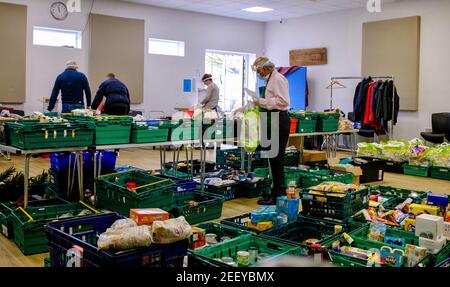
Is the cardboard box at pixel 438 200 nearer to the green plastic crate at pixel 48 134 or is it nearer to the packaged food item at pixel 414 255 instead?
the packaged food item at pixel 414 255

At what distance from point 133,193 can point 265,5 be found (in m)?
7.54

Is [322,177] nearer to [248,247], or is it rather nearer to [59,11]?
[248,247]

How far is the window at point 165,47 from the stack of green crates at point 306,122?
208 inches

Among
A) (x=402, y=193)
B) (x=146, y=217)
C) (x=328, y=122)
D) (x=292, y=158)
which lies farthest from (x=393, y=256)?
(x=292, y=158)

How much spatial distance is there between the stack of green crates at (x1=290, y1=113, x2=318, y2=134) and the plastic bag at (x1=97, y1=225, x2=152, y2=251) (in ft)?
14.5

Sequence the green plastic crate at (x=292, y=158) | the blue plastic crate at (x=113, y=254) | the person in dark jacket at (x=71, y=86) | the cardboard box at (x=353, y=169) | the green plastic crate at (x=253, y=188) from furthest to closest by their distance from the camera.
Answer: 1. the person in dark jacket at (x=71, y=86)
2. the green plastic crate at (x=292, y=158)
3. the cardboard box at (x=353, y=169)
4. the green plastic crate at (x=253, y=188)
5. the blue plastic crate at (x=113, y=254)

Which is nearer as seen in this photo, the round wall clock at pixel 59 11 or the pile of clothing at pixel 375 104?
the pile of clothing at pixel 375 104

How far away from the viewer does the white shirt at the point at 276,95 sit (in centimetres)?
506

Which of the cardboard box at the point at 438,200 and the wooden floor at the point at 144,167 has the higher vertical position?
the cardboard box at the point at 438,200

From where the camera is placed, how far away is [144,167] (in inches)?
307

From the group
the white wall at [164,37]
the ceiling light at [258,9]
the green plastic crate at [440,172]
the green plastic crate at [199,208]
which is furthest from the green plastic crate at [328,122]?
the white wall at [164,37]

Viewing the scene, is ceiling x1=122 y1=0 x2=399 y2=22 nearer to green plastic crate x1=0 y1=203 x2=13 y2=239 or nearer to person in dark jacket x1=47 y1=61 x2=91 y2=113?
person in dark jacket x1=47 y1=61 x2=91 y2=113
